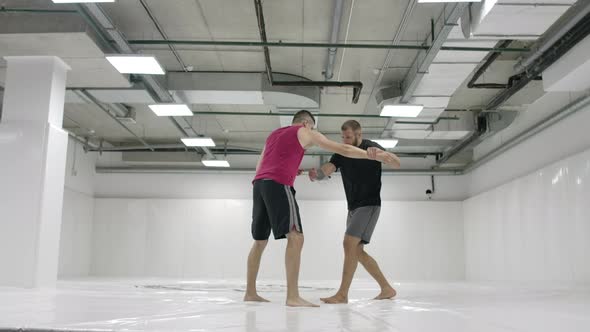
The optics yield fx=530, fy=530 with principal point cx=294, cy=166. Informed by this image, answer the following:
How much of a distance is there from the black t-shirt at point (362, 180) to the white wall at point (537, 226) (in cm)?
490

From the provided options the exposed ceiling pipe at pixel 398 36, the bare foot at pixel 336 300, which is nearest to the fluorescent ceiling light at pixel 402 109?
the exposed ceiling pipe at pixel 398 36

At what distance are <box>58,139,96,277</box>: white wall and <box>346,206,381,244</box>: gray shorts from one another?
9.52m

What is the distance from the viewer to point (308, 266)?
1277 centimetres

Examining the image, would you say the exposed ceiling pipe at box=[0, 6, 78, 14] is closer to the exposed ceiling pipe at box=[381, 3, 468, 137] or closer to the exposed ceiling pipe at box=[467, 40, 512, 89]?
the exposed ceiling pipe at box=[381, 3, 468, 137]

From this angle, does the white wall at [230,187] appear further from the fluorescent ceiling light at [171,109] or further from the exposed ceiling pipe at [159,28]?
the exposed ceiling pipe at [159,28]

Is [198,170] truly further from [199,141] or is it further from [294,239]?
[294,239]

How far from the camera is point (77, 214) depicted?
12555 millimetres

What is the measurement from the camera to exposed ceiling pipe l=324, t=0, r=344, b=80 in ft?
19.1

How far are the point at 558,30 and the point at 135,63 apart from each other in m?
5.06

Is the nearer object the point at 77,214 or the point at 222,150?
the point at 77,214

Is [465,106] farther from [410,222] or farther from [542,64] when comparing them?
[410,222]

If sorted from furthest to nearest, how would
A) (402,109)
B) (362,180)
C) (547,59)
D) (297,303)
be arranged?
(402,109)
(547,59)
(362,180)
(297,303)

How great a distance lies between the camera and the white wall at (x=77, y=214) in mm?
11953

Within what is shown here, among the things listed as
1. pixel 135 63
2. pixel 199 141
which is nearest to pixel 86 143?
pixel 199 141
